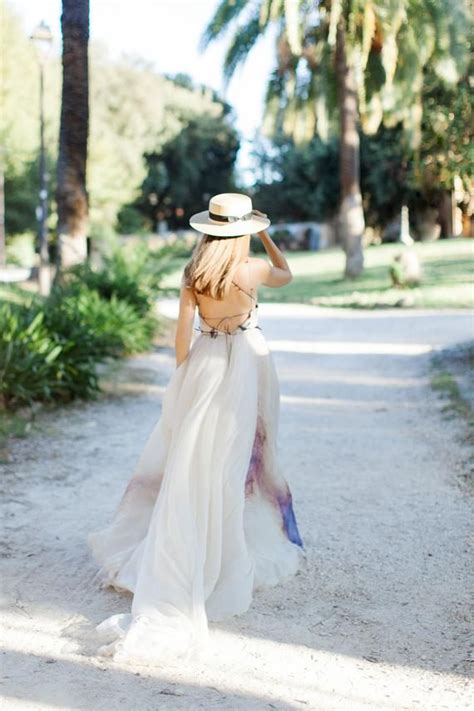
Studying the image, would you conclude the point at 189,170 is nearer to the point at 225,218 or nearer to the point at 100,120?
the point at 100,120

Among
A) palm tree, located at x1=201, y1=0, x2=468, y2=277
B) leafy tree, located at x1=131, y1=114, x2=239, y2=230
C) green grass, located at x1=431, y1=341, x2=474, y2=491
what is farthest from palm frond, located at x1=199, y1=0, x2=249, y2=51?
leafy tree, located at x1=131, y1=114, x2=239, y2=230

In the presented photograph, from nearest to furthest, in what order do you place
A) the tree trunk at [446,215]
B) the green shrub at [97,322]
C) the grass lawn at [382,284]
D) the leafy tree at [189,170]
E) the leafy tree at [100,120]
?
1. the green shrub at [97,322]
2. the grass lawn at [382,284]
3. the leafy tree at [100,120]
4. the tree trunk at [446,215]
5. the leafy tree at [189,170]

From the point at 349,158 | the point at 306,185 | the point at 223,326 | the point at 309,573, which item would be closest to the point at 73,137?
the point at 223,326

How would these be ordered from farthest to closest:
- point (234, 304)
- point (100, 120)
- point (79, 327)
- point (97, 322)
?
point (100, 120) → point (97, 322) → point (79, 327) → point (234, 304)

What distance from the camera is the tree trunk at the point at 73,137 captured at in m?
11.6

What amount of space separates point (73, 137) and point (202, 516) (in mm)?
8852

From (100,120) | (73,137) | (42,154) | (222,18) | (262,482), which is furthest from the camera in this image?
(100,120)

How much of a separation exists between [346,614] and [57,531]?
1.91 meters

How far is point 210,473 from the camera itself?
4137mm

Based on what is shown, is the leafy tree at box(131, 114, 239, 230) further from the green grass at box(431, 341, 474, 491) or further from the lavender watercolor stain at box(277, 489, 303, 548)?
the lavender watercolor stain at box(277, 489, 303, 548)

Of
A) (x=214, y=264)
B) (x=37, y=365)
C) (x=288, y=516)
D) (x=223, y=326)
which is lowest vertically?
Answer: (x=288, y=516)

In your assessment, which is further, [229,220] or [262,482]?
[262,482]

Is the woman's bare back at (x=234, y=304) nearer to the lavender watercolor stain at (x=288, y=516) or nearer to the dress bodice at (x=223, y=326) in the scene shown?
the dress bodice at (x=223, y=326)

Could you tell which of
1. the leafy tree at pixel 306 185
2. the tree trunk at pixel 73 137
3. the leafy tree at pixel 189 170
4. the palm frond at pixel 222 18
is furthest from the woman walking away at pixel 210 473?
the leafy tree at pixel 189 170
